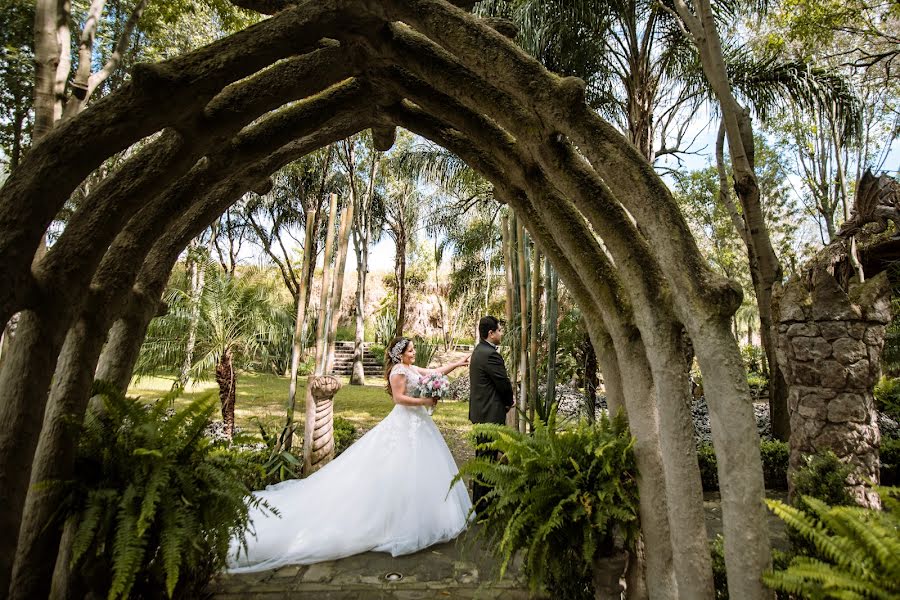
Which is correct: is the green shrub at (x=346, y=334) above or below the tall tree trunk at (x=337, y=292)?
above

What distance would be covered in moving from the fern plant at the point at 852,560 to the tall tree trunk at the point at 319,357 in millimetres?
5379

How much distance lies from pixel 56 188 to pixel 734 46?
9.93m

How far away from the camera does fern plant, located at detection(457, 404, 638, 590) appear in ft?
8.98

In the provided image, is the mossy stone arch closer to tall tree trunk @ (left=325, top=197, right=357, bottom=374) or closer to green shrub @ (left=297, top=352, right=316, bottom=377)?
tall tree trunk @ (left=325, top=197, right=357, bottom=374)

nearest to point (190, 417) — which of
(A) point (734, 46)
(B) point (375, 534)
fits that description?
(B) point (375, 534)

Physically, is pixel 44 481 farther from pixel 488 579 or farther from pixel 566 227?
pixel 566 227

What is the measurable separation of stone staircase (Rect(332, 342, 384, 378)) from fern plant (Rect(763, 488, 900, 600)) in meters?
22.8

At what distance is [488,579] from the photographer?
12.9 feet

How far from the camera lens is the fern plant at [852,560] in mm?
1627

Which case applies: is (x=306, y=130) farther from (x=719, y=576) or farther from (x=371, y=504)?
(x=719, y=576)

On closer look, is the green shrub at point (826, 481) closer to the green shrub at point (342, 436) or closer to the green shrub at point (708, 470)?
the green shrub at point (708, 470)

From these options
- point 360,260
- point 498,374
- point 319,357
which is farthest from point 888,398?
point 360,260

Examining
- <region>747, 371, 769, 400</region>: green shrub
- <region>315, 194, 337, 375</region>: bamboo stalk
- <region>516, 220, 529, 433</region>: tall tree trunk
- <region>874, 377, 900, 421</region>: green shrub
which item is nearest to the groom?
<region>516, 220, 529, 433</region>: tall tree trunk

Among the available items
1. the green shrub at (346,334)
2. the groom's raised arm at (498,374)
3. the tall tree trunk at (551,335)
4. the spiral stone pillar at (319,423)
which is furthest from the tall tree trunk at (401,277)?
the groom's raised arm at (498,374)
